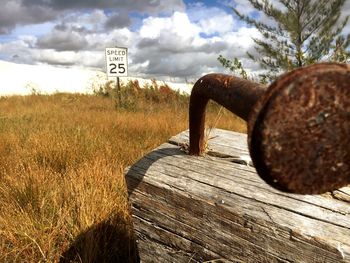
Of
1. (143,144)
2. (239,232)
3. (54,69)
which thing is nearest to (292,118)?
(239,232)

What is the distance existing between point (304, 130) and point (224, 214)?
0.91m

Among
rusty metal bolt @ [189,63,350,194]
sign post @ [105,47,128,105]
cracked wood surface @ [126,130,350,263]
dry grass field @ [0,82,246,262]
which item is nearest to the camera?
rusty metal bolt @ [189,63,350,194]

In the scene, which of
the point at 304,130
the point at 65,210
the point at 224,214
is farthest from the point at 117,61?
the point at 304,130

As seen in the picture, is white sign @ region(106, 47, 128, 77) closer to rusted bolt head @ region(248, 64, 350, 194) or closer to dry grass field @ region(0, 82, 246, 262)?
dry grass field @ region(0, 82, 246, 262)

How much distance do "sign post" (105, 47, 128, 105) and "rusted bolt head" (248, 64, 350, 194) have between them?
9.93 meters

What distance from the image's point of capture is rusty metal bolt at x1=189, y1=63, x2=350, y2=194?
0.74 m

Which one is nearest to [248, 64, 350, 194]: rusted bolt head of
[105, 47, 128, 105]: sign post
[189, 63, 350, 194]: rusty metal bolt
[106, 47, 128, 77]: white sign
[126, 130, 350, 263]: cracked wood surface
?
[189, 63, 350, 194]: rusty metal bolt

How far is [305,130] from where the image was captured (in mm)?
780

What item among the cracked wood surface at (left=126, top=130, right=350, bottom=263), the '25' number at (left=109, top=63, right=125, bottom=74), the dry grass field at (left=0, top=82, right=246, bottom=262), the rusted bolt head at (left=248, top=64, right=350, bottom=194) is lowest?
the dry grass field at (left=0, top=82, right=246, bottom=262)

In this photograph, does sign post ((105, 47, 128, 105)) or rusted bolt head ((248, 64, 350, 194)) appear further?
sign post ((105, 47, 128, 105))

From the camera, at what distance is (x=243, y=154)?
204 cm

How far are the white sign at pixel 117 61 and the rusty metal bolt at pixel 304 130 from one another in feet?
33.1

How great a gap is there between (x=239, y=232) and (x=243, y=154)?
551 mm

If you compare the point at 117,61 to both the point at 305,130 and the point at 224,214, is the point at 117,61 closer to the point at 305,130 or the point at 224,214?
the point at 224,214
